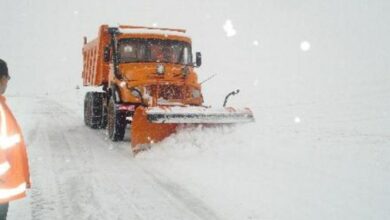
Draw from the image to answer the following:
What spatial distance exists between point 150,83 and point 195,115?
1.71 meters

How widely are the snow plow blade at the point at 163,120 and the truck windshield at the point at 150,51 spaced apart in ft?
8.13

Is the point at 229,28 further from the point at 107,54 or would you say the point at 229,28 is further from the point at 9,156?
the point at 9,156

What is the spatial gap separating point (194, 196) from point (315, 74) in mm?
43006

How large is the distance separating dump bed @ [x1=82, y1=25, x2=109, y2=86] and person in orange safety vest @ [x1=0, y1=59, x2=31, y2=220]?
28.5ft

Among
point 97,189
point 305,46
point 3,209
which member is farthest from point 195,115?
point 305,46

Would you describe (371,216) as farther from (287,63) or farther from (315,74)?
(287,63)

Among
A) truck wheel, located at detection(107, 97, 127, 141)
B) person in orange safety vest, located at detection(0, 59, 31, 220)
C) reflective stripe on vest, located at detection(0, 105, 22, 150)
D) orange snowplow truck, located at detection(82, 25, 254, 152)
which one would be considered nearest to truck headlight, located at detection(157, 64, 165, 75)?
orange snowplow truck, located at detection(82, 25, 254, 152)

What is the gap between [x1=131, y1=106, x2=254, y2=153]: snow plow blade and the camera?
27.6 feet

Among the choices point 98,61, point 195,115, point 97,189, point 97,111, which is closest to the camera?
point 97,189

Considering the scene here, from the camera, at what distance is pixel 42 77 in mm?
130375

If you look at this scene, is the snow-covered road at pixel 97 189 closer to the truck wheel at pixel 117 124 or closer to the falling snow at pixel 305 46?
the truck wheel at pixel 117 124

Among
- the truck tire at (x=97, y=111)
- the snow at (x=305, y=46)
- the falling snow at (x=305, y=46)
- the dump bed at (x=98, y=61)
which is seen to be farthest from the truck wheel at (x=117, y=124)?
the snow at (x=305, y=46)

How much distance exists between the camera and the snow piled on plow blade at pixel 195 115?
8.38 m

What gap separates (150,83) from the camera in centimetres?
997
